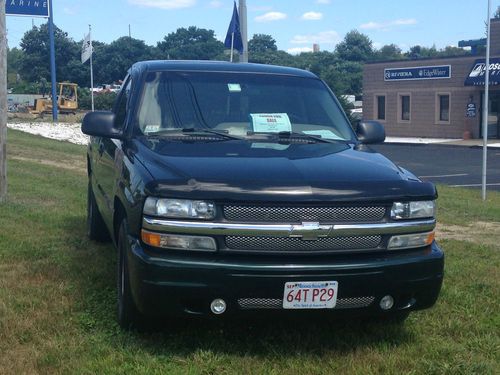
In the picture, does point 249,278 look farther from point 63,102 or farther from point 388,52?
point 388,52

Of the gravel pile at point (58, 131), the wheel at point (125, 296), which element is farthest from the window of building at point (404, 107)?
the wheel at point (125, 296)

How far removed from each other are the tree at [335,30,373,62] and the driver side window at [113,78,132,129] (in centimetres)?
9385

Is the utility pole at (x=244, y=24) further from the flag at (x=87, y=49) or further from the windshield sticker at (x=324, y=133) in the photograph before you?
the flag at (x=87, y=49)

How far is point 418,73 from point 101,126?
120 feet

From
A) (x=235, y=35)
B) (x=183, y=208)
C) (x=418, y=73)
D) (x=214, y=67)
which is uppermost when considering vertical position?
(x=418, y=73)

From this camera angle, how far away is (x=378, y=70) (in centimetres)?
4269

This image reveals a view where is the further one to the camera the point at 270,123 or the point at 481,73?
the point at 481,73

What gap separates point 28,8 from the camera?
103ft

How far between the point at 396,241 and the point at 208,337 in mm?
1297

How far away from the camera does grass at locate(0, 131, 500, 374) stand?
13.4 feet

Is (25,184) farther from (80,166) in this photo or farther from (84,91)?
(84,91)

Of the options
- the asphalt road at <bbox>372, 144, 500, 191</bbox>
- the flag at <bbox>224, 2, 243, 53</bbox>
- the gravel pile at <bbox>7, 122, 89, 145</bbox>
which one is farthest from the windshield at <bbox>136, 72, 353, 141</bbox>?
the gravel pile at <bbox>7, 122, 89, 145</bbox>

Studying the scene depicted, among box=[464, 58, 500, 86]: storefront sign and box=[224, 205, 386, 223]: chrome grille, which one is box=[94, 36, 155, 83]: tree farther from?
box=[224, 205, 386, 223]: chrome grille

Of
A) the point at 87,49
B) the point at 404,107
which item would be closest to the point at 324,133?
the point at 87,49
